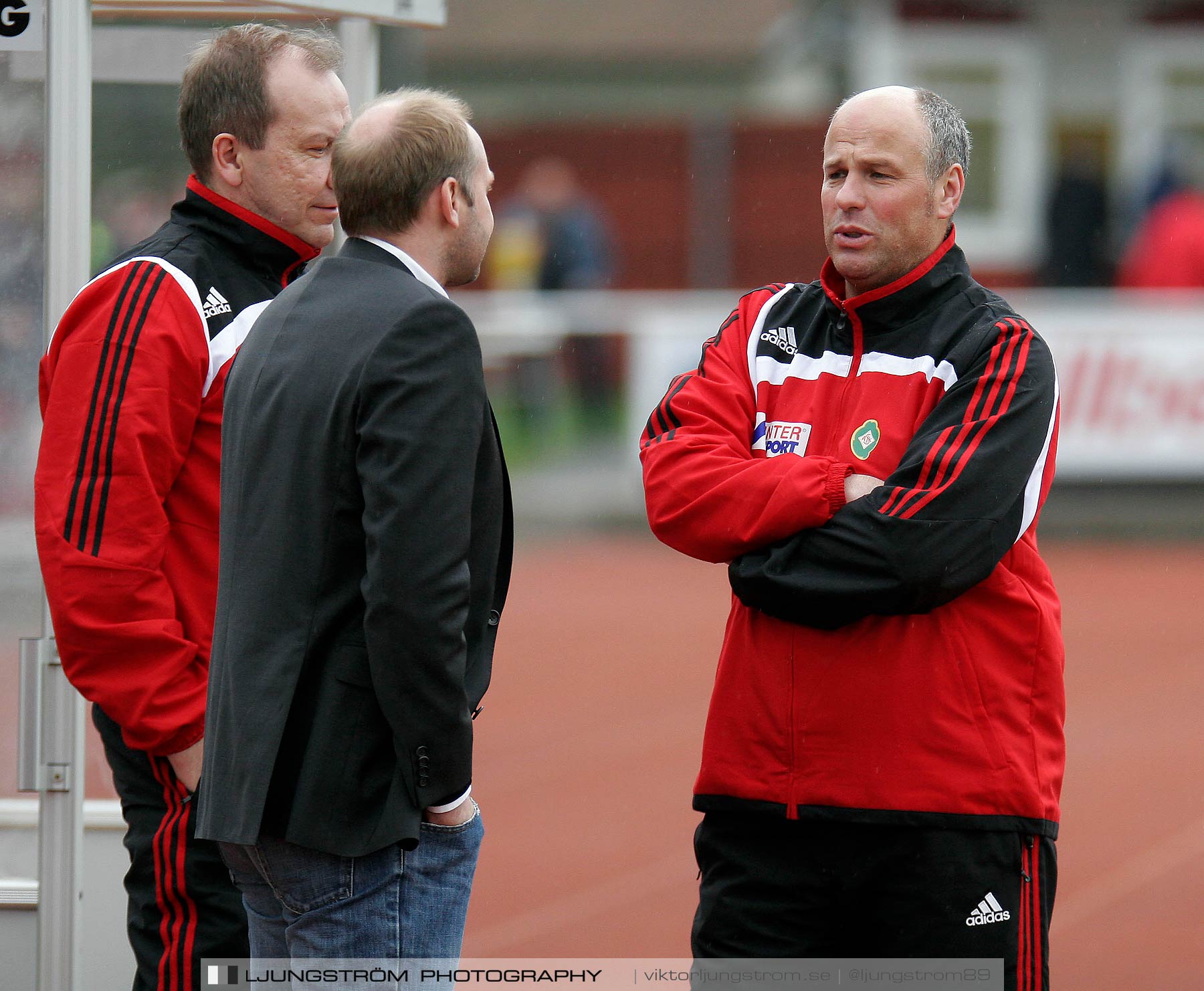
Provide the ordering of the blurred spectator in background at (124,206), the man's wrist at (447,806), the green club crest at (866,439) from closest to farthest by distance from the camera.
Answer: the man's wrist at (447,806), the green club crest at (866,439), the blurred spectator in background at (124,206)

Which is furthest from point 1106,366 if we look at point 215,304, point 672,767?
point 215,304

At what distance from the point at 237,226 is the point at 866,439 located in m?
1.13

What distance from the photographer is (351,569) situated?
2314 mm

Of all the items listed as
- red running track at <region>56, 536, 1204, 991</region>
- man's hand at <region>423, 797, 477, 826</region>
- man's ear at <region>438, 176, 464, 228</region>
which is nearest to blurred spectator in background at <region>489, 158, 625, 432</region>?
red running track at <region>56, 536, 1204, 991</region>

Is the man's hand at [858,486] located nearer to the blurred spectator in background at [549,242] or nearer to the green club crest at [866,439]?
the green club crest at [866,439]

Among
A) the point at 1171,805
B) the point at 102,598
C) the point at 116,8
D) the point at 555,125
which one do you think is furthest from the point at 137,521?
the point at 555,125

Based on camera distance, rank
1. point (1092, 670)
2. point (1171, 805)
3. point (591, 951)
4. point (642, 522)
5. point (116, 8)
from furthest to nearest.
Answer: point (642, 522) < point (1092, 670) < point (1171, 805) < point (591, 951) < point (116, 8)

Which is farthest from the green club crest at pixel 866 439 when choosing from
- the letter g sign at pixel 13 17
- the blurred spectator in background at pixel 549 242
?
the blurred spectator in background at pixel 549 242

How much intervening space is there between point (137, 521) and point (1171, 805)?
4735 millimetres

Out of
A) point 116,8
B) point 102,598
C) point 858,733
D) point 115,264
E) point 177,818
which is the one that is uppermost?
point 116,8

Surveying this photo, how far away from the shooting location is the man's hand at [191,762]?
106 inches

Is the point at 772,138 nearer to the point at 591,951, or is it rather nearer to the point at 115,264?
the point at 591,951

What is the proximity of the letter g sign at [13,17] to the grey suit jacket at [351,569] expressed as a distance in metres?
1.31

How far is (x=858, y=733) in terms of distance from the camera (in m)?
2.65
